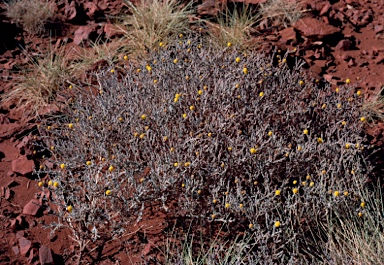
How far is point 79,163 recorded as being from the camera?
397 cm

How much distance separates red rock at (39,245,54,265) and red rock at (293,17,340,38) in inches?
138

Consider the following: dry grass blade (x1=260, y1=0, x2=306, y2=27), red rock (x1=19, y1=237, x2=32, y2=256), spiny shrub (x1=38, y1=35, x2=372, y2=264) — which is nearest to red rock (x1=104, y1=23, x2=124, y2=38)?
spiny shrub (x1=38, y1=35, x2=372, y2=264)

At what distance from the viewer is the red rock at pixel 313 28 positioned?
5.65 metres

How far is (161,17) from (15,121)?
1767 millimetres

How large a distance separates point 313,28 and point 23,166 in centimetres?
329

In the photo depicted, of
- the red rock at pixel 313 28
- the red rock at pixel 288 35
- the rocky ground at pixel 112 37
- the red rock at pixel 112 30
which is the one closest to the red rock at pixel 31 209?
the rocky ground at pixel 112 37

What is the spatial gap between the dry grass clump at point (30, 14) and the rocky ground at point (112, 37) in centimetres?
9

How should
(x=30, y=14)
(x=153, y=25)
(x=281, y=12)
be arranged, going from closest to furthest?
1. (x=153, y=25)
2. (x=30, y=14)
3. (x=281, y=12)

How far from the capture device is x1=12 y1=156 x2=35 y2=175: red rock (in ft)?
13.7

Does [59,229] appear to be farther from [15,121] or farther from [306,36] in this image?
[306,36]

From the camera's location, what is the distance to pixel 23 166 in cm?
421

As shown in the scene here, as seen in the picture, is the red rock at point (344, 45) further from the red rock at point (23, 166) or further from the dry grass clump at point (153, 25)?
the red rock at point (23, 166)

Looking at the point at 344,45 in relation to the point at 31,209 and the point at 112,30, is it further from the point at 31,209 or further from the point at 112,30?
the point at 31,209

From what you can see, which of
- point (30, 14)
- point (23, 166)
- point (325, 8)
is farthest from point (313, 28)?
point (23, 166)
